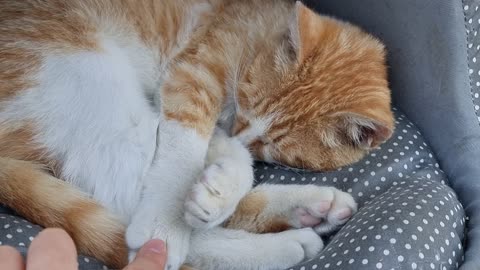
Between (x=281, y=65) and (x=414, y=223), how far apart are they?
510 millimetres

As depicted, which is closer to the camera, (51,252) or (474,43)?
(51,252)

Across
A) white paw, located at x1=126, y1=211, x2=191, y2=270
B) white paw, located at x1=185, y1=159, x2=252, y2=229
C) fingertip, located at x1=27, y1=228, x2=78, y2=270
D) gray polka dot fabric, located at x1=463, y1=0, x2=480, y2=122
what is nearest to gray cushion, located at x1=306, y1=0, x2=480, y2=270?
gray polka dot fabric, located at x1=463, y1=0, x2=480, y2=122

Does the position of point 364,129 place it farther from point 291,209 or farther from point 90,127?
point 90,127

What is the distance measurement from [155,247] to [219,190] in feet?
0.64

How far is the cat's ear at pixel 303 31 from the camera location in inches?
58.5

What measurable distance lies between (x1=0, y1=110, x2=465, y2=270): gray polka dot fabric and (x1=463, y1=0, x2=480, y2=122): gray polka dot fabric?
19cm

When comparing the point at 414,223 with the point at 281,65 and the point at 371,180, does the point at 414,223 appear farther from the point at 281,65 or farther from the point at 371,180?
the point at 281,65

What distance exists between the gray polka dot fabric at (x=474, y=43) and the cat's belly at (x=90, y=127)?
880 millimetres

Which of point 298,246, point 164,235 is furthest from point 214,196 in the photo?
point 298,246

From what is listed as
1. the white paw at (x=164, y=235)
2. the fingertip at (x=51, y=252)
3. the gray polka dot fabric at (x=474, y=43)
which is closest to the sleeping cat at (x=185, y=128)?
the white paw at (x=164, y=235)

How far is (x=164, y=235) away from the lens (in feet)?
4.47

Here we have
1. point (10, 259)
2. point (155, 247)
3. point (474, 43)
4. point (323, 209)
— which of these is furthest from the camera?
point (474, 43)

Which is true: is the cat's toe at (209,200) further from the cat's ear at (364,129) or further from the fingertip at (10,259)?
the fingertip at (10,259)

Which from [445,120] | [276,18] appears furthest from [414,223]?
[276,18]
